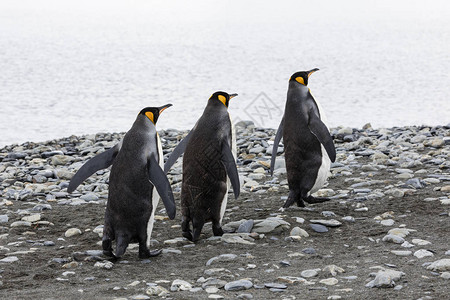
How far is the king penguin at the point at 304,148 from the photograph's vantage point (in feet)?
17.5

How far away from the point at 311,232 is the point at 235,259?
0.80 meters

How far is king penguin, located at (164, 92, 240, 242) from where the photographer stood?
4602 millimetres

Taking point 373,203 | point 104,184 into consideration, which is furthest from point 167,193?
point 104,184

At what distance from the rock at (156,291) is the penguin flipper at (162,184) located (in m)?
0.69

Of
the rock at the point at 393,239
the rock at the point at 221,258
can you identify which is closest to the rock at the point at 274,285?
the rock at the point at 221,258

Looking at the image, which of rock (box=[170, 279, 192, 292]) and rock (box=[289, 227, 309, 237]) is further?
rock (box=[289, 227, 309, 237])

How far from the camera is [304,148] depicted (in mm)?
5363

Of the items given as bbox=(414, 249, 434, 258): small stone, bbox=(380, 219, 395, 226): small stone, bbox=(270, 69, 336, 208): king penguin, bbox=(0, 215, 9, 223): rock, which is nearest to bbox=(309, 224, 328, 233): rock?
bbox=(380, 219, 395, 226): small stone

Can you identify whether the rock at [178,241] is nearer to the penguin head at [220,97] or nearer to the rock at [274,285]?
the penguin head at [220,97]

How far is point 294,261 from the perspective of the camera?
3996 mm

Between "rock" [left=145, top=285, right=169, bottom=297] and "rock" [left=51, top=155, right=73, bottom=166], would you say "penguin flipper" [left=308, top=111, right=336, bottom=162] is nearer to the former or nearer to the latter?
"rock" [left=145, top=285, right=169, bottom=297]

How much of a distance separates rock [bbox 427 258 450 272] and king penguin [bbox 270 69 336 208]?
1715 mm

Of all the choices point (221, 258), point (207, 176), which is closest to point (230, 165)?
point (207, 176)

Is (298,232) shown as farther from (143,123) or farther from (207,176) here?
(143,123)
